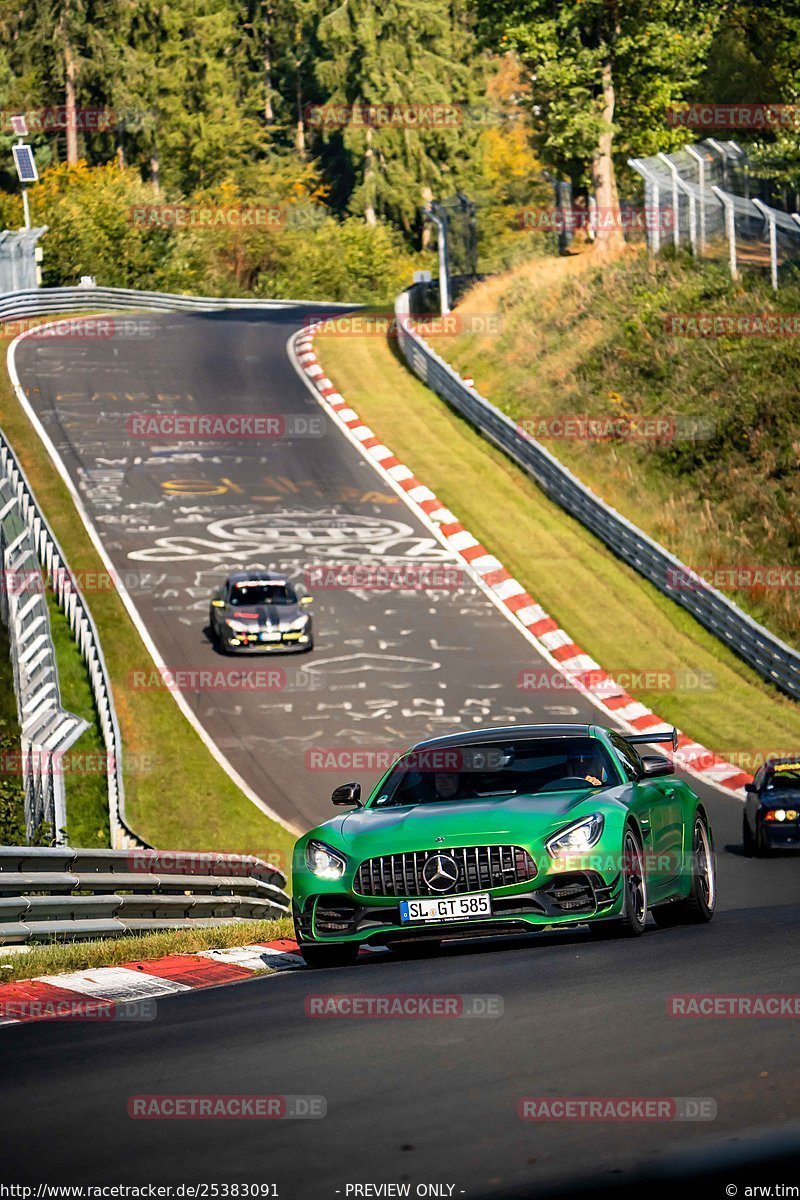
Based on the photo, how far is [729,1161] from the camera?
16.7ft

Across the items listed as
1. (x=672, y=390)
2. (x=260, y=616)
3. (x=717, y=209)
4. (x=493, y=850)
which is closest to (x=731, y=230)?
(x=717, y=209)

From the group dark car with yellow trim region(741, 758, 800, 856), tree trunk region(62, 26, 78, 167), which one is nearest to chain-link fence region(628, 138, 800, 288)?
dark car with yellow trim region(741, 758, 800, 856)

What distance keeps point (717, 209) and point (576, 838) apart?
33.0 m

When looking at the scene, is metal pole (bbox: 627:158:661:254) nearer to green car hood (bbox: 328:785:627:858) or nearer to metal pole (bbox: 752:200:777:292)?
metal pole (bbox: 752:200:777:292)

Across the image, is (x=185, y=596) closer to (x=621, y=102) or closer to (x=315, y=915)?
(x=315, y=915)

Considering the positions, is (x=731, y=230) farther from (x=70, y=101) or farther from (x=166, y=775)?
(x=70, y=101)

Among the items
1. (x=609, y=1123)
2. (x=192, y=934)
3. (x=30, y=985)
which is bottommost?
(x=192, y=934)

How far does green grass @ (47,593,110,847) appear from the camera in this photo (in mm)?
22781

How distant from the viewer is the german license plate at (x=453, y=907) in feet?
32.8

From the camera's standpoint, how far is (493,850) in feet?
33.0

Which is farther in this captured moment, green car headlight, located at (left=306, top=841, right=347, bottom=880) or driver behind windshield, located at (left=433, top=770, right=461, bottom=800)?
driver behind windshield, located at (left=433, top=770, right=461, bottom=800)

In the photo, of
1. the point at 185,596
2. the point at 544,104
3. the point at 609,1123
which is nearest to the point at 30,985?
the point at 609,1123

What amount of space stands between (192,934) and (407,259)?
276 feet

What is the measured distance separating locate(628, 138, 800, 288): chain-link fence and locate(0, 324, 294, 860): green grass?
→ 53.0ft
